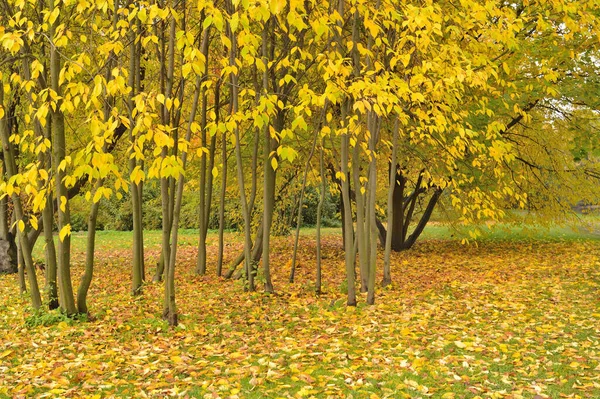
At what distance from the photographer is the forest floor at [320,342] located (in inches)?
203

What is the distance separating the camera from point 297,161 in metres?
15.1

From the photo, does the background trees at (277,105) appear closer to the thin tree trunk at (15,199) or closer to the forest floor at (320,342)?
the thin tree trunk at (15,199)

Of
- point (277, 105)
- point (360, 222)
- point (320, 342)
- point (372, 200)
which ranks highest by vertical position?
point (277, 105)

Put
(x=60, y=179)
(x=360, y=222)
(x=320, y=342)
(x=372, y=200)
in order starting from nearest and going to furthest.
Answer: (x=320, y=342) → (x=60, y=179) → (x=360, y=222) → (x=372, y=200)

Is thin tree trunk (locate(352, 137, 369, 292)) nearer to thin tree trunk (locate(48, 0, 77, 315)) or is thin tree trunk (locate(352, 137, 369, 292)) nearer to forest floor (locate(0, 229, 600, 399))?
forest floor (locate(0, 229, 600, 399))

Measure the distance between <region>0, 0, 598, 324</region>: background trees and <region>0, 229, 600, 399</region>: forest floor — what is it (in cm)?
65

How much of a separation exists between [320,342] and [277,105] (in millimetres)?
4160

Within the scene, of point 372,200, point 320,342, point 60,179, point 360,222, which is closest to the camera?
point 320,342

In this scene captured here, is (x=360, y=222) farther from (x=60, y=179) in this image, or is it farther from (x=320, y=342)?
(x=60, y=179)

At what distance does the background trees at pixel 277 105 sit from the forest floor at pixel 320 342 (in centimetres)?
65

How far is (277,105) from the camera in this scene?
9.23 meters

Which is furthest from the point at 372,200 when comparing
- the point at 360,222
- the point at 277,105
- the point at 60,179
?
the point at 60,179

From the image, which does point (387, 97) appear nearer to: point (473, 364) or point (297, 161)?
point (473, 364)

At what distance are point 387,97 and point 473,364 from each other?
3.19 meters
